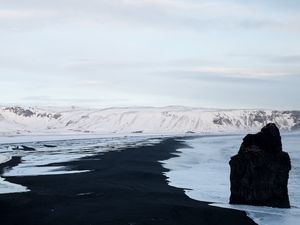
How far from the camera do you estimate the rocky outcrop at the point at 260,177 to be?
21.8m

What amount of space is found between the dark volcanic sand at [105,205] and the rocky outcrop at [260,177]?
1.93 m

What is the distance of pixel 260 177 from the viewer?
22.0 meters

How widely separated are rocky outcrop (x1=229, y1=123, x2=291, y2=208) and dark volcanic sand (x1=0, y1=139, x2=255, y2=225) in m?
1.93

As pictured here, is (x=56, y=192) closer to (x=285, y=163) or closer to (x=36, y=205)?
(x=36, y=205)

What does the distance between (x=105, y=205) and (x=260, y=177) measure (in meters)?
6.44

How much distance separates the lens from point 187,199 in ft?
75.0

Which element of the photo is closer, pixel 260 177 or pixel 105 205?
pixel 105 205

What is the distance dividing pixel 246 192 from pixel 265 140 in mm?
2484

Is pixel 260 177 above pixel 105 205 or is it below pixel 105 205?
above

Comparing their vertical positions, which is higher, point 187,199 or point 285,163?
point 285,163

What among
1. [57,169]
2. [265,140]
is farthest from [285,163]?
[57,169]

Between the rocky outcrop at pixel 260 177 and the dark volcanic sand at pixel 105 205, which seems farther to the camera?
the rocky outcrop at pixel 260 177

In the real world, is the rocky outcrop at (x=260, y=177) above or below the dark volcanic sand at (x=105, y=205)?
above

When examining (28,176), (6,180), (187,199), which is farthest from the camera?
(28,176)
